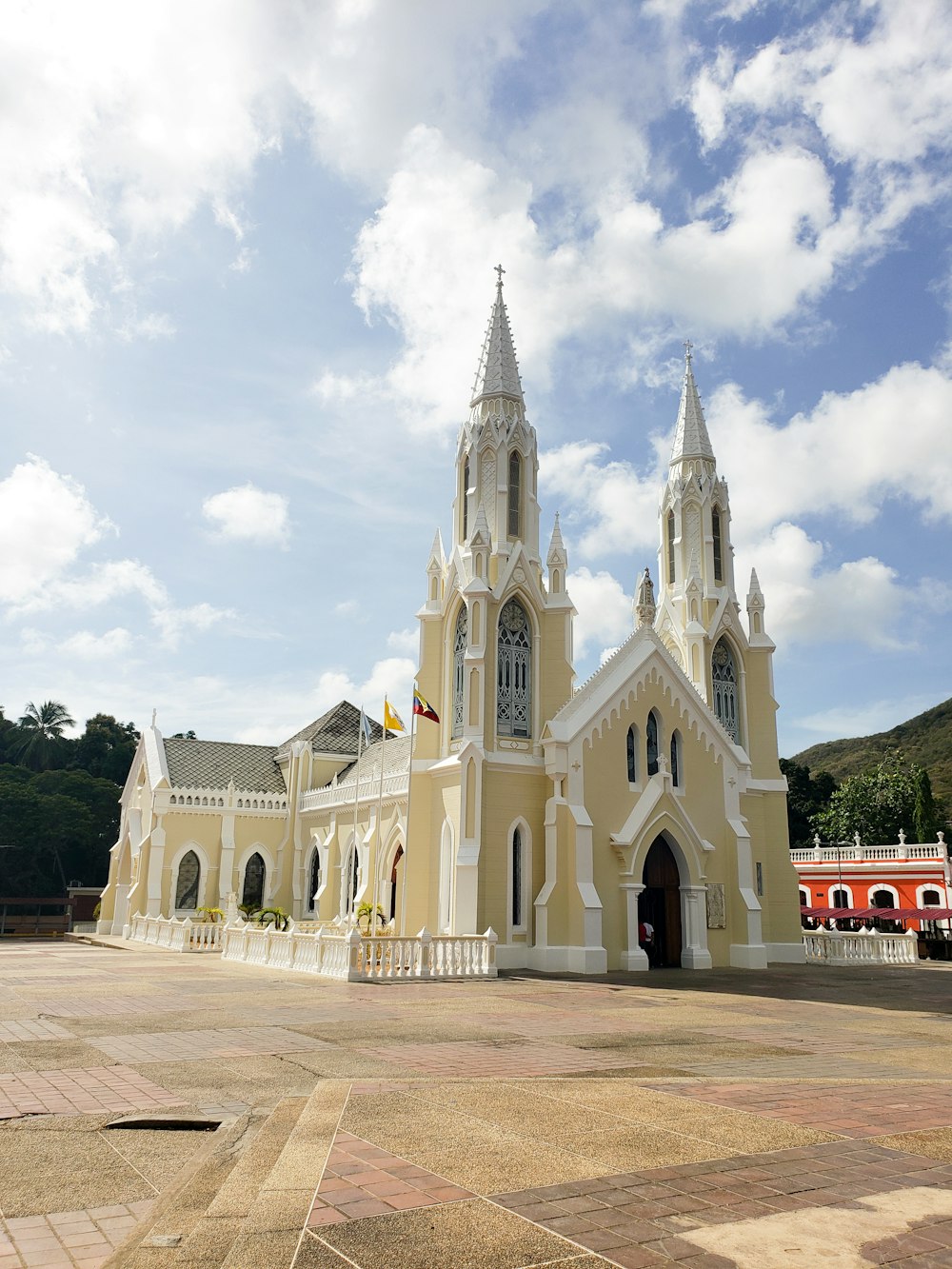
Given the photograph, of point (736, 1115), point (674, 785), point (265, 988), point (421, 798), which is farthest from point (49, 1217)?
point (674, 785)

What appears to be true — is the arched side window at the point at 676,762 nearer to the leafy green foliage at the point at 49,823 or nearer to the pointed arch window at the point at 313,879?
the pointed arch window at the point at 313,879

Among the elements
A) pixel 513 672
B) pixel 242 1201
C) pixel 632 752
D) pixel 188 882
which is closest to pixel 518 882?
pixel 632 752

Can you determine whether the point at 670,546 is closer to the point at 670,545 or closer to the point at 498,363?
the point at 670,545

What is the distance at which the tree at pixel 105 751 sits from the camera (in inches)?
2781

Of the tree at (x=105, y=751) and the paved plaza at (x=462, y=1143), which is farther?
the tree at (x=105, y=751)

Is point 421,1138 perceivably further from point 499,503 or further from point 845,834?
point 845,834

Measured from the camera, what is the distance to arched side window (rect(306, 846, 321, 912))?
40562mm

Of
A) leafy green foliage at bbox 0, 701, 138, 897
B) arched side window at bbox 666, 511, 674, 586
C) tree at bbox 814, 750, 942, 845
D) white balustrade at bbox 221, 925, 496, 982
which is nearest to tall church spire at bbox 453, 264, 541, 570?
arched side window at bbox 666, 511, 674, 586

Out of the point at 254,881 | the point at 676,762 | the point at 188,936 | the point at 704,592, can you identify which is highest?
the point at 704,592

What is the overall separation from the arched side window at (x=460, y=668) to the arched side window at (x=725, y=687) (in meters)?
9.36

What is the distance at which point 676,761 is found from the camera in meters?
29.4

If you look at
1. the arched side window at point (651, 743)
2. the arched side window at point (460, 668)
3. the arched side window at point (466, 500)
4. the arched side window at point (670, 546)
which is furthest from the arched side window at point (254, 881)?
the arched side window at point (670, 546)

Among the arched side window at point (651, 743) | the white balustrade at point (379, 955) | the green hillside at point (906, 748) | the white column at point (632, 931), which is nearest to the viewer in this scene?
the white balustrade at point (379, 955)

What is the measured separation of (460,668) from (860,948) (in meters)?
16.7
